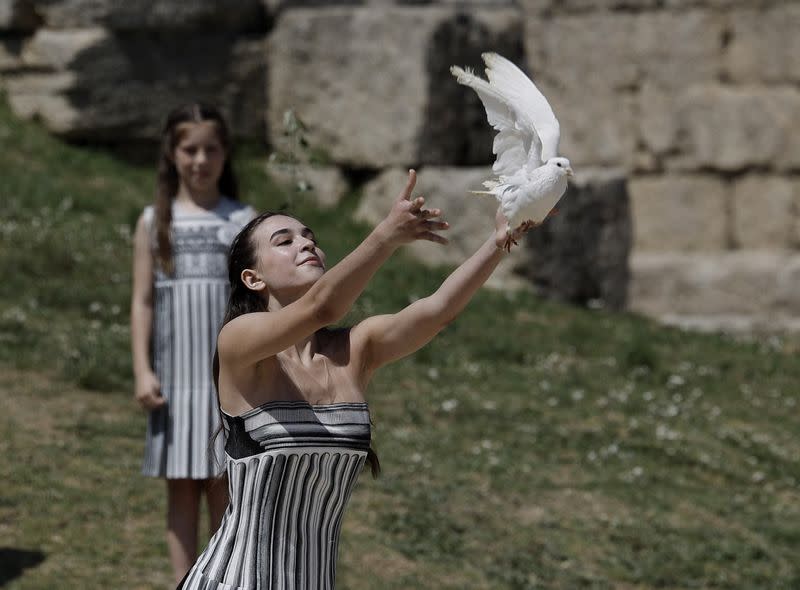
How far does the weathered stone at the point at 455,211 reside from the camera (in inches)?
348

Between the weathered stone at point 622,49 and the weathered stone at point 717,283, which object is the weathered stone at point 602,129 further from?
the weathered stone at point 717,283

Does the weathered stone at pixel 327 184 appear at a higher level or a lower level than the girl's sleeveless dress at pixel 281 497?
higher

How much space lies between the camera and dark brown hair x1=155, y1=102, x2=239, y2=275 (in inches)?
190

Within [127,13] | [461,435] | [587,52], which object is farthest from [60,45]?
[587,52]

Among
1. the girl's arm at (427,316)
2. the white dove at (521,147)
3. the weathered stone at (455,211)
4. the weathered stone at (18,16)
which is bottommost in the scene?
the girl's arm at (427,316)

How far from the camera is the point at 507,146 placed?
9.96 feet

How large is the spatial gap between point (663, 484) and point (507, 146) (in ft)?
12.7

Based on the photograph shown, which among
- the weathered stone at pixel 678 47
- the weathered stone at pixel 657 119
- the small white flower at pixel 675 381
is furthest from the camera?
the weathered stone at pixel 657 119

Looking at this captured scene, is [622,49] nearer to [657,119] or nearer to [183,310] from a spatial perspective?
[657,119]

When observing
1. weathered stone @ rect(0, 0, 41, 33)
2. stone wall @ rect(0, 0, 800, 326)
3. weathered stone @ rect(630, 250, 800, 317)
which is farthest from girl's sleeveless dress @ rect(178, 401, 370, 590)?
weathered stone @ rect(630, 250, 800, 317)

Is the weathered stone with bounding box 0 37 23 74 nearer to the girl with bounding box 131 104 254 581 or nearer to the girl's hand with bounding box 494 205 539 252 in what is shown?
the girl with bounding box 131 104 254 581

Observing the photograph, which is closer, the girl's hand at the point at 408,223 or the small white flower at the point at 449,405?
the girl's hand at the point at 408,223

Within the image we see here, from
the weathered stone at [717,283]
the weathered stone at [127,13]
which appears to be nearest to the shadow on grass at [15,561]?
the weathered stone at [127,13]

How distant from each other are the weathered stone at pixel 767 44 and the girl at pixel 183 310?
23.2ft
